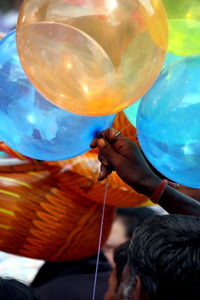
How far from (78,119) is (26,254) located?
0.86 m

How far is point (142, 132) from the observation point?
3.99 feet

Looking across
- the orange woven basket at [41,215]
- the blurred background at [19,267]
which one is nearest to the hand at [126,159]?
the orange woven basket at [41,215]

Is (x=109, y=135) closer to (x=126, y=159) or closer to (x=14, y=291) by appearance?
(x=126, y=159)

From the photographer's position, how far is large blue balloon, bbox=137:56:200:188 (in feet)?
3.67

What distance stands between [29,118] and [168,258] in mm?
538

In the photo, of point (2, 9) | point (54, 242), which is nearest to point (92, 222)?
point (54, 242)

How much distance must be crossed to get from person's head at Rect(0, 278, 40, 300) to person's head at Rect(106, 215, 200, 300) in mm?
200

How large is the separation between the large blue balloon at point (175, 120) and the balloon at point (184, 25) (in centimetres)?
15

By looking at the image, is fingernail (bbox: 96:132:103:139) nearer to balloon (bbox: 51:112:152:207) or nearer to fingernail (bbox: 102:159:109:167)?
fingernail (bbox: 102:159:109:167)

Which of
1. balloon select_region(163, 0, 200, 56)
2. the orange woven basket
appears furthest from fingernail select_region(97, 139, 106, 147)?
the orange woven basket

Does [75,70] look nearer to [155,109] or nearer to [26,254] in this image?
[155,109]

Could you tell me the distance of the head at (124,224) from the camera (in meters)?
2.70

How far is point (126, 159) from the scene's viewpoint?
4.44 feet

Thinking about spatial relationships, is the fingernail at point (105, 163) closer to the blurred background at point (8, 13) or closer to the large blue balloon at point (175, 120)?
the large blue balloon at point (175, 120)
